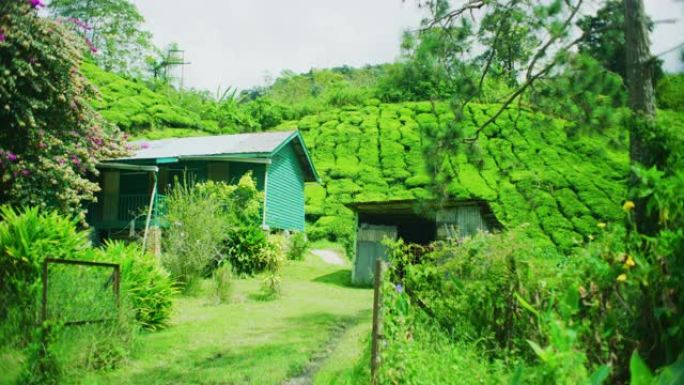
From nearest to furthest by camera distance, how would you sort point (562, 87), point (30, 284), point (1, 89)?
point (30, 284) < point (562, 87) < point (1, 89)

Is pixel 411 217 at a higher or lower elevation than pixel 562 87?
lower

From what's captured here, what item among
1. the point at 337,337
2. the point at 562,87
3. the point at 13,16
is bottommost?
the point at 337,337

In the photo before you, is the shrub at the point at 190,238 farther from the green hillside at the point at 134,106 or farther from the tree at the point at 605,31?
the green hillside at the point at 134,106

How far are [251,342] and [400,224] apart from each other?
42.1 ft

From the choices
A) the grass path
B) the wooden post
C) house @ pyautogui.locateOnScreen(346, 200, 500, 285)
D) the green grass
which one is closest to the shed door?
house @ pyautogui.locateOnScreen(346, 200, 500, 285)

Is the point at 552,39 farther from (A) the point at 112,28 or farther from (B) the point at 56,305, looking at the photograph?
(A) the point at 112,28

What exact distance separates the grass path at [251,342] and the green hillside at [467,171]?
12.5m

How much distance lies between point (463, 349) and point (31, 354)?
4.65m

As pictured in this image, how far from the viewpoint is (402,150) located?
33.0 metres

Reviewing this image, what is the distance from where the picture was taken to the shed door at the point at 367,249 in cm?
1761

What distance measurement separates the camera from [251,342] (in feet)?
27.1

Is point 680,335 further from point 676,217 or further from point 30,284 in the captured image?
point 30,284

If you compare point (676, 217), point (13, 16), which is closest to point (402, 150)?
point (13, 16)

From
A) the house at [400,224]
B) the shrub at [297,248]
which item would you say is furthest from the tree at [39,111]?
the shrub at [297,248]
